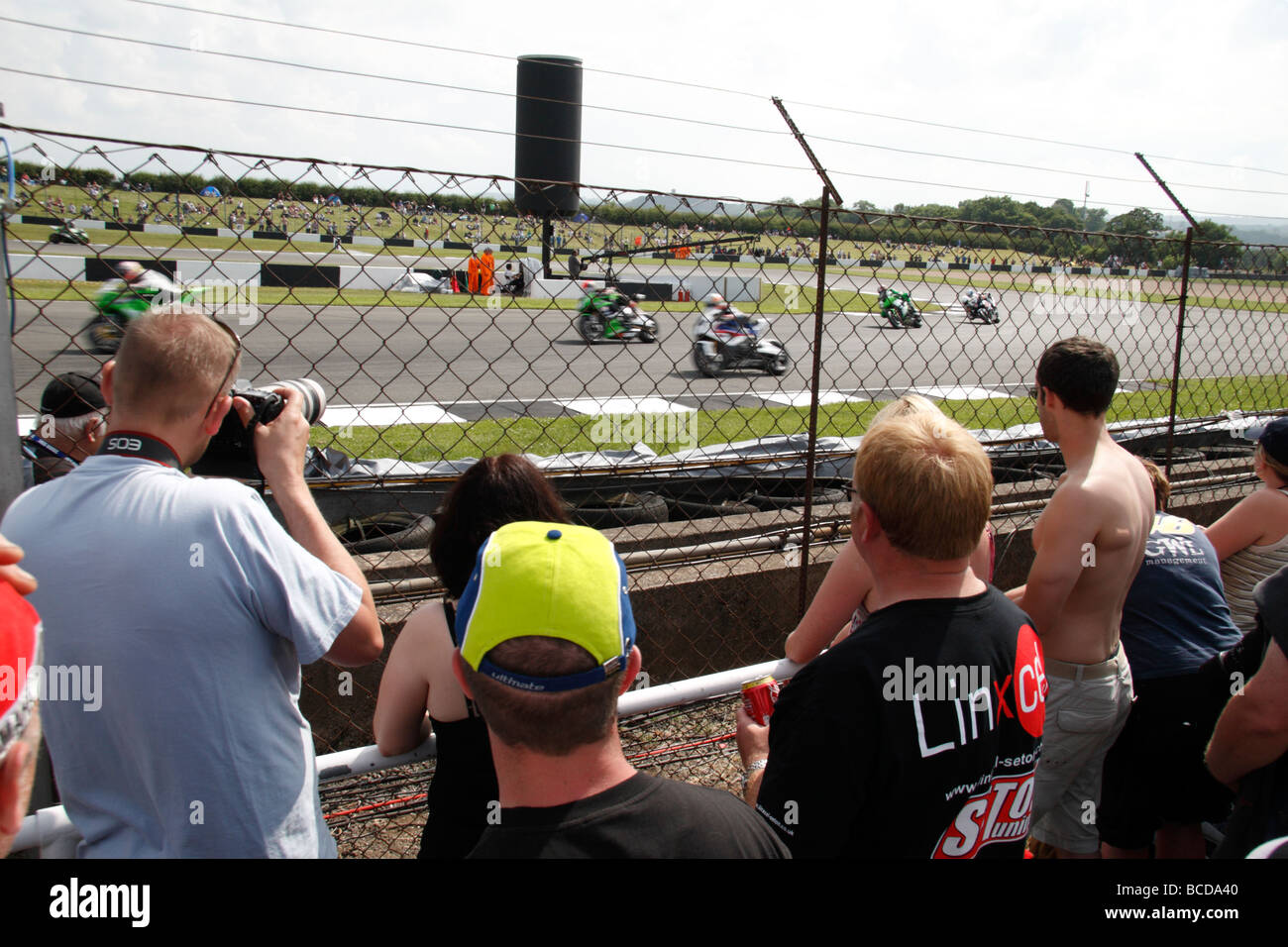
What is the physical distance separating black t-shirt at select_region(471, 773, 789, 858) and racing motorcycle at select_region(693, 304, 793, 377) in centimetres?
1133

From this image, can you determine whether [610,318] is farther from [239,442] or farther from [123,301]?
[239,442]

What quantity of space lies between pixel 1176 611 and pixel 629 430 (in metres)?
5.82

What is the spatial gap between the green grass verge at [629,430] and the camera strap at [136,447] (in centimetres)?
439

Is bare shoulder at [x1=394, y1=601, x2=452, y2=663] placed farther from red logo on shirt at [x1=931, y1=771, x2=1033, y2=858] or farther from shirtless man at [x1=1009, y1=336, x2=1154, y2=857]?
shirtless man at [x1=1009, y1=336, x2=1154, y2=857]

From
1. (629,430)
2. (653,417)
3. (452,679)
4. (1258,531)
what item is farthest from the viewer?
(653,417)

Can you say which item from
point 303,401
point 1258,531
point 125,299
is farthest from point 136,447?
point 125,299

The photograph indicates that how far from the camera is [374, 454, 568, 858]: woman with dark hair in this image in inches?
64.2

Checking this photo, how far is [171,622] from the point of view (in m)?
1.34

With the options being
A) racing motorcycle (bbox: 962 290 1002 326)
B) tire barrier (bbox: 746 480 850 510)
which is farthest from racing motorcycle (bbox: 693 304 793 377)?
tire barrier (bbox: 746 480 850 510)

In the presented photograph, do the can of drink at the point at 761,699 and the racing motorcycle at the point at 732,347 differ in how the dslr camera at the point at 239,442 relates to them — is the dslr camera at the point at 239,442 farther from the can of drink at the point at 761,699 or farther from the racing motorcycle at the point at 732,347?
the racing motorcycle at the point at 732,347

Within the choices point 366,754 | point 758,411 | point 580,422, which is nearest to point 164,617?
point 366,754

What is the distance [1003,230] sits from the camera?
3.55 m
